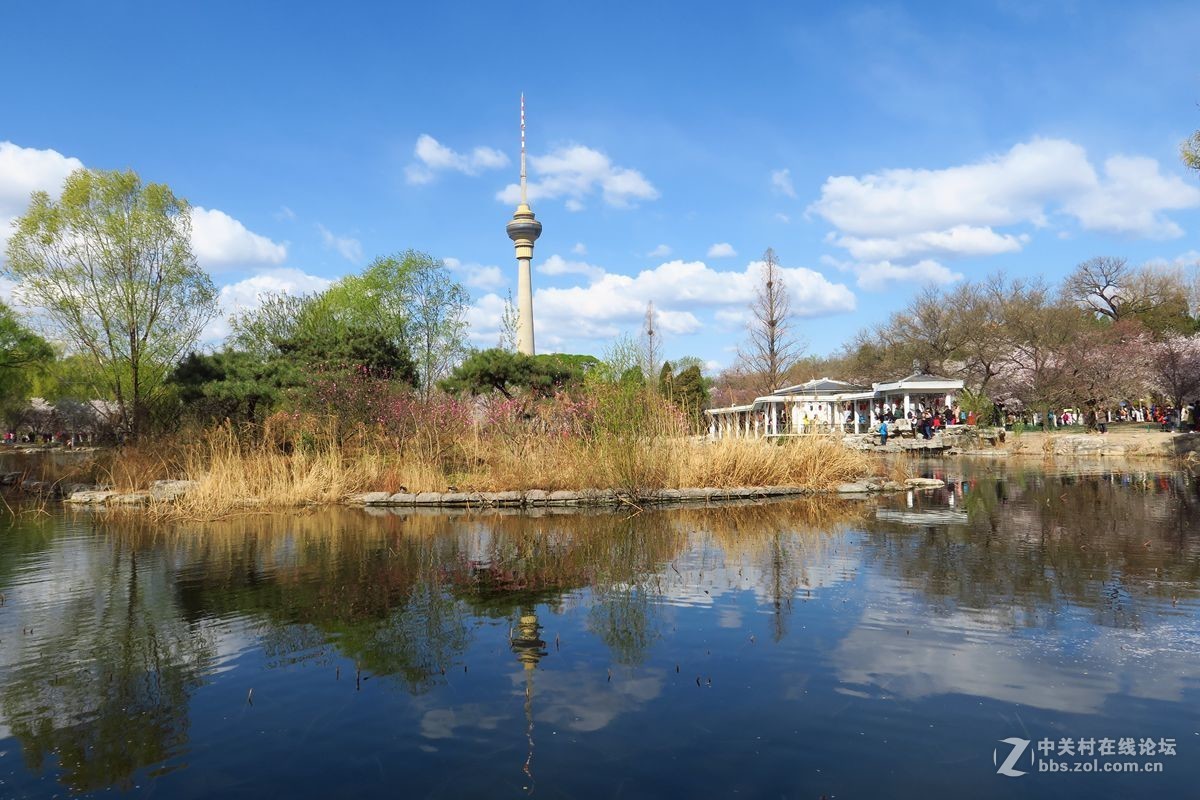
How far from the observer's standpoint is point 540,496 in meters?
13.6

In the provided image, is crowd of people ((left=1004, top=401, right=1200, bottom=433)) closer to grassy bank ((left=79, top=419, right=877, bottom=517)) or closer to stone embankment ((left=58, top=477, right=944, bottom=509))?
grassy bank ((left=79, top=419, right=877, bottom=517))

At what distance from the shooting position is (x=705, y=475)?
47.0 feet

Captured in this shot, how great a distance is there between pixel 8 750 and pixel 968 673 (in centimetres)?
520

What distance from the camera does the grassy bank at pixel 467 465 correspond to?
535 inches

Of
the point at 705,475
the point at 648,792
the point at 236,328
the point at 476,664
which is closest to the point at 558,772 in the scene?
the point at 648,792

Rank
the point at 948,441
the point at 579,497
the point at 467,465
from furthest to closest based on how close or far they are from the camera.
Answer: the point at 948,441 → the point at 467,465 → the point at 579,497

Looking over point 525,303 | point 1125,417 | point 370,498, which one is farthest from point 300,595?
point 1125,417

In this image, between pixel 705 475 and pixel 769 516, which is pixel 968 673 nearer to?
pixel 769 516

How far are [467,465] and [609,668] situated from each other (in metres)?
11.9

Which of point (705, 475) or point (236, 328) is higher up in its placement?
point (236, 328)

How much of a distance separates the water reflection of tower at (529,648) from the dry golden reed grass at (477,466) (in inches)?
296

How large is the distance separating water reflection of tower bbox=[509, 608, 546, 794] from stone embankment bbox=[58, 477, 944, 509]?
727 centimetres

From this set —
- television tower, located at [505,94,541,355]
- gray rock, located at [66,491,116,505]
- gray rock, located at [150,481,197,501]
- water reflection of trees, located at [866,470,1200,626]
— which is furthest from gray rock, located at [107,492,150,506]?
television tower, located at [505,94,541,355]

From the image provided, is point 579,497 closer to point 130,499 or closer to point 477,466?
point 477,466
